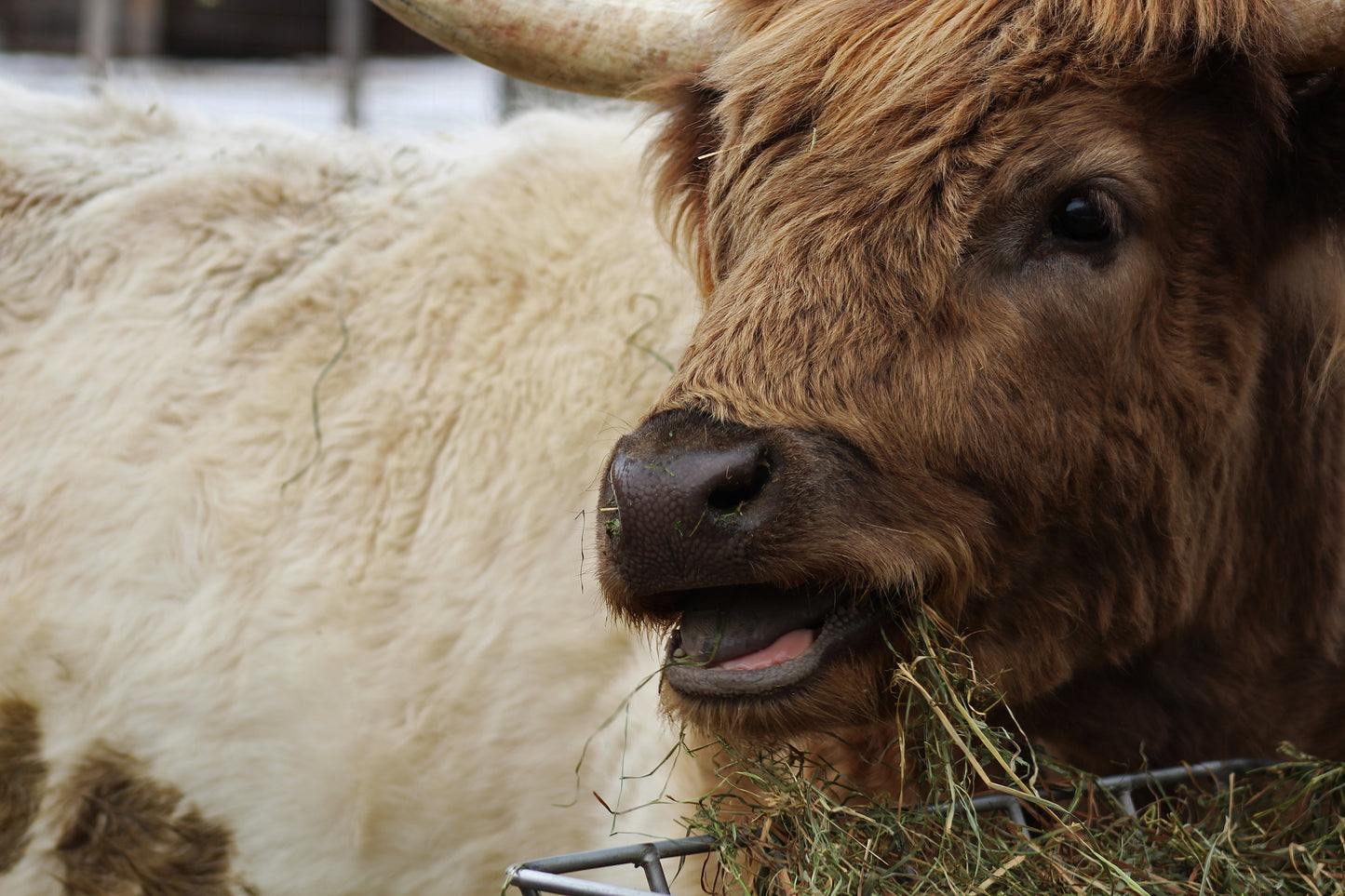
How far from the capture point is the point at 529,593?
3.07m

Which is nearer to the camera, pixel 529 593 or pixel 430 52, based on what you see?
pixel 529 593

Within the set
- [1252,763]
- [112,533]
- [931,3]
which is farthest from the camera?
[112,533]

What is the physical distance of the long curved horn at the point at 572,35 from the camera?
261 cm

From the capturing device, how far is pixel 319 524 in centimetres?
324

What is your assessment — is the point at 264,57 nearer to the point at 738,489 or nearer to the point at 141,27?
the point at 141,27

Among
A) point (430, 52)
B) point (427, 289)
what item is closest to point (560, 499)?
point (427, 289)

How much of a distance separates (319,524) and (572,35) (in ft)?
4.32

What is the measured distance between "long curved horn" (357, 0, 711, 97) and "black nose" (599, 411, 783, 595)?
1036 millimetres

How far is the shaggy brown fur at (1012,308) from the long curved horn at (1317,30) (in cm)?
4

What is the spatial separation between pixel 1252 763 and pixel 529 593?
1.52m

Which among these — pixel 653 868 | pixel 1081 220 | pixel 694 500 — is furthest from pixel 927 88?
pixel 653 868

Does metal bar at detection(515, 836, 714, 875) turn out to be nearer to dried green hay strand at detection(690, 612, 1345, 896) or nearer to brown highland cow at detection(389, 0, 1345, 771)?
dried green hay strand at detection(690, 612, 1345, 896)

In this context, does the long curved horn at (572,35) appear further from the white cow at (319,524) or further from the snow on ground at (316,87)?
the snow on ground at (316,87)

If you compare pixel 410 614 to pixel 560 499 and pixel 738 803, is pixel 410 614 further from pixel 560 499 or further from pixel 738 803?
pixel 738 803
